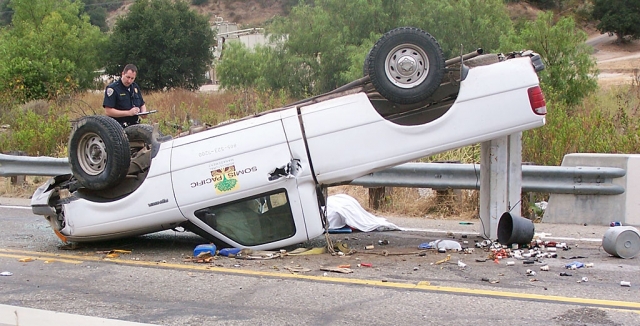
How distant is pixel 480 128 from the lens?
663cm

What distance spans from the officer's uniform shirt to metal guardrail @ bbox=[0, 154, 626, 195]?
112 inches

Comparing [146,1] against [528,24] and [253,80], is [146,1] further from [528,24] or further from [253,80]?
[528,24]

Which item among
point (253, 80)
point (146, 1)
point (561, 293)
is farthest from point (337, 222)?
point (146, 1)

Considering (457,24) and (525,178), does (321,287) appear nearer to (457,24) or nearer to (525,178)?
(525,178)

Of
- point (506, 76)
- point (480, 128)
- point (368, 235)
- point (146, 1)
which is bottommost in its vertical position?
point (368, 235)

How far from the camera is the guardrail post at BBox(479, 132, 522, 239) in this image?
7328 millimetres

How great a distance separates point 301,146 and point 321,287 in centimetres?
145

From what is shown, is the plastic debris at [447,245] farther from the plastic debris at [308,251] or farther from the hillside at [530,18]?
the hillside at [530,18]

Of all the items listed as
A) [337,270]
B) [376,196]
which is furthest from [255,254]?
[376,196]

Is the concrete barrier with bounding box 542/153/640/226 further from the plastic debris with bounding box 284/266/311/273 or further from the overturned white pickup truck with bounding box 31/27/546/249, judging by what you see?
the plastic debris with bounding box 284/266/311/273

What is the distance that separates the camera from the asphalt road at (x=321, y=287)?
504 cm

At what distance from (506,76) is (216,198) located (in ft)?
9.42

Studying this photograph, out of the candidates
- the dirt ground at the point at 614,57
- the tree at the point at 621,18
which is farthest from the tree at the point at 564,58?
the tree at the point at 621,18

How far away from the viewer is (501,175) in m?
7.37
